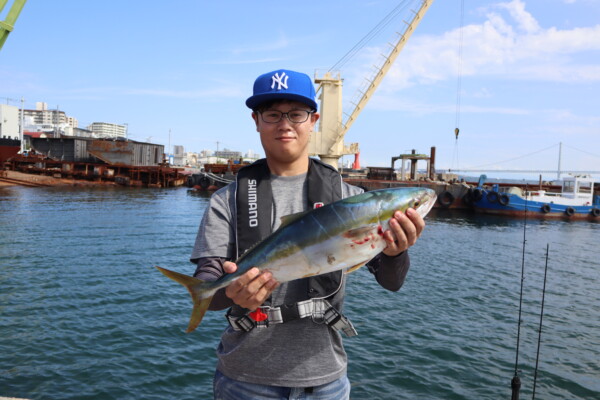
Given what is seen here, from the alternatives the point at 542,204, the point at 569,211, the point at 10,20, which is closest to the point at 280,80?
the point at 10,20

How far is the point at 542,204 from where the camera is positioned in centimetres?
4194

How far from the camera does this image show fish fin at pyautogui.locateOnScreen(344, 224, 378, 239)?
2.61m

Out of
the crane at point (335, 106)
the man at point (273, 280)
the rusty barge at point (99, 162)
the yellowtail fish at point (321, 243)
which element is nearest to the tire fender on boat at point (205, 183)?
the rusty barge at point (99, 162)

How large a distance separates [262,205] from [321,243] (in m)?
0.51

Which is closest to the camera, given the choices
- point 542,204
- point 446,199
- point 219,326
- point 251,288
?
point 251,288

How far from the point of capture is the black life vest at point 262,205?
2.77 m

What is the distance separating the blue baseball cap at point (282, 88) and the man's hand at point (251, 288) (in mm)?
1150

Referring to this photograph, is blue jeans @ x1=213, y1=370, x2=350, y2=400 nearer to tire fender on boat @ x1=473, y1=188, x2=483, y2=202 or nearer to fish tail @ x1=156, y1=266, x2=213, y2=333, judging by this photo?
fish tail @ x1=156, y1=266, x2=213, y2=333

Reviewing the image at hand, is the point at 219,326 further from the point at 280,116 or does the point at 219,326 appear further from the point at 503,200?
the point at 503,200

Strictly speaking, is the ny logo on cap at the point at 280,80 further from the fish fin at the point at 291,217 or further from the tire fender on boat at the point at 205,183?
the tire fender on boat at the point at 205,183

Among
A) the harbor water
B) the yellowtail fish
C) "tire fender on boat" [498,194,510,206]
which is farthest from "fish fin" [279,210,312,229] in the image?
"tire fender on boat" [498,194,510,206]

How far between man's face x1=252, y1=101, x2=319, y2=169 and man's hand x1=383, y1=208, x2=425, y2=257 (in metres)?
0.82

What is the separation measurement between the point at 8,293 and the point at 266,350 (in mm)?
13308

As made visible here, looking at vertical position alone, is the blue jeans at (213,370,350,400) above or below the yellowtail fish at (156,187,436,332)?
below
